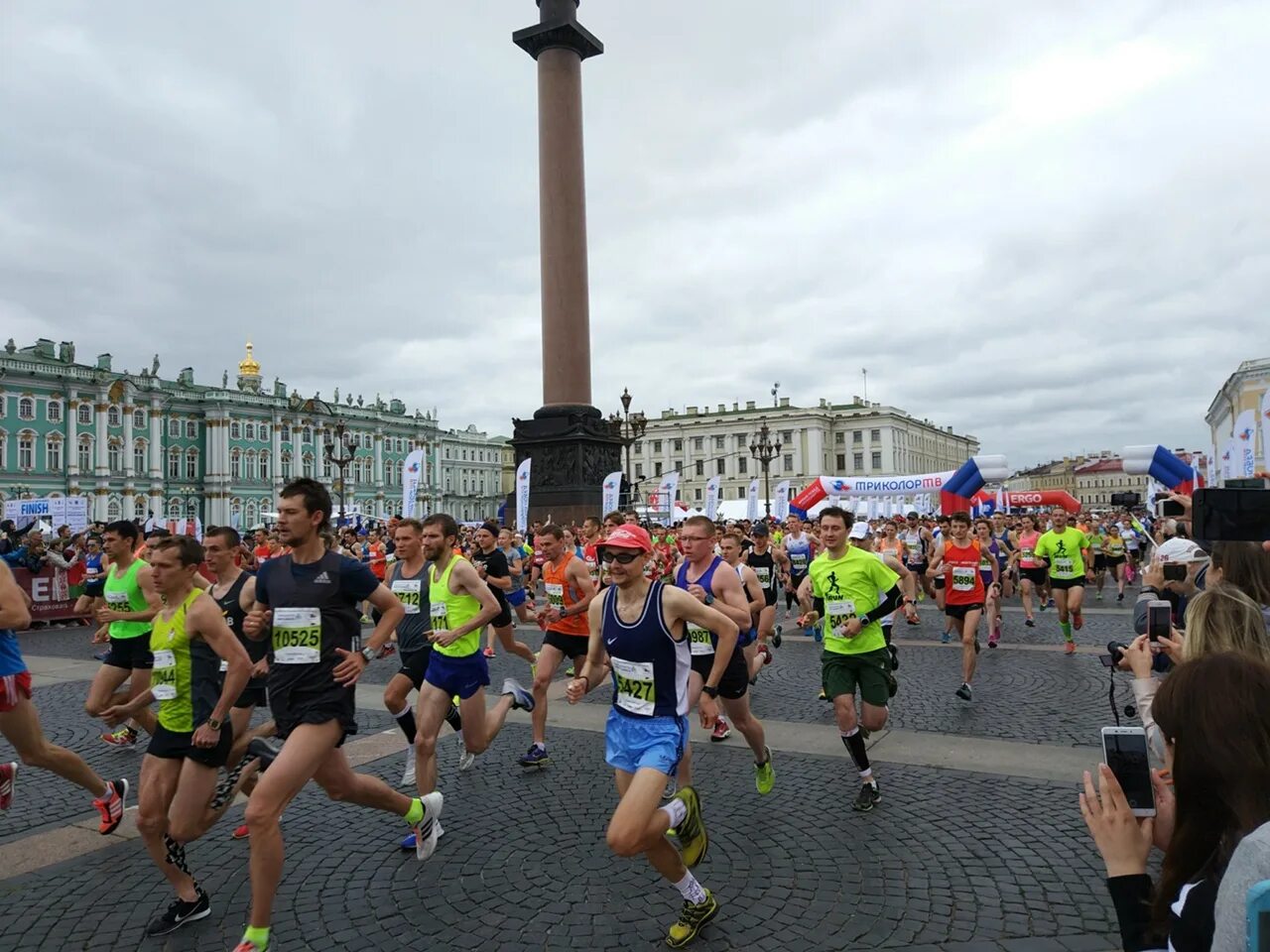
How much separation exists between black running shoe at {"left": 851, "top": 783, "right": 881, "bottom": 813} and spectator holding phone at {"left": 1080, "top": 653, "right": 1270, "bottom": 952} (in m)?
3.85

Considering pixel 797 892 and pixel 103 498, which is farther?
pixel 103 498

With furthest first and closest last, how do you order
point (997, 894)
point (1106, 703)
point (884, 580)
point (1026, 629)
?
1. point (1026, 629)
2. point (1106, 703)
3. point (884, 580)
4. point (997, 894)

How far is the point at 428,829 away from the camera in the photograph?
5035mm

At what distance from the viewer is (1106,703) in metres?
8.49

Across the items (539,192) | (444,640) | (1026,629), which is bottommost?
(1026,629)

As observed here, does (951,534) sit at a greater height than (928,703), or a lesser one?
greater

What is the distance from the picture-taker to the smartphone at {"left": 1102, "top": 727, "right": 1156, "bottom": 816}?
2115 mm

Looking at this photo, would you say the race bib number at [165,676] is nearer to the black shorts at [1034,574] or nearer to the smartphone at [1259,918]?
the smartphone at [1259,918]

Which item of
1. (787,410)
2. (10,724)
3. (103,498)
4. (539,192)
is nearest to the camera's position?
(10,724)

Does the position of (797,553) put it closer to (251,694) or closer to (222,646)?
(251,694)

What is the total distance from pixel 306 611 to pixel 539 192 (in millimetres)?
24477

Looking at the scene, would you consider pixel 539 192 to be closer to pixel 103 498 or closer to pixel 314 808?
pixel 314 808

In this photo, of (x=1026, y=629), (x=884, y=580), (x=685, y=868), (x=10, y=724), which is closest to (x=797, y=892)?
(x=685, y=868)

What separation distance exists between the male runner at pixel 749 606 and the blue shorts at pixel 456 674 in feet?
6.49
